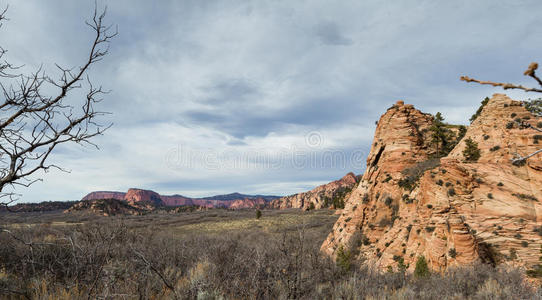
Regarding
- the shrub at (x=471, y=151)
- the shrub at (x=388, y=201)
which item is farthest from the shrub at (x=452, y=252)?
the shrub at (x=388, y=201)

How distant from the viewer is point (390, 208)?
2208 cm

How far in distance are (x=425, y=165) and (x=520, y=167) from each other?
276 inches

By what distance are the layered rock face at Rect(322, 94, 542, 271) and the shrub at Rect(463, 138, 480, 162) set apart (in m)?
0.37

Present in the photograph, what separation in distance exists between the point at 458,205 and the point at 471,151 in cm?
524

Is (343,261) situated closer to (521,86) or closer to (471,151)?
(471,151)

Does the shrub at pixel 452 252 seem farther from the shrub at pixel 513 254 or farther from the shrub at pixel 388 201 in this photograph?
the shrub at pixel 388 201

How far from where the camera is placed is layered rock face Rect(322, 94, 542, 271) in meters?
13.7

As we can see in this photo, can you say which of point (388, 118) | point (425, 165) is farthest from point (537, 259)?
point (388, 118)

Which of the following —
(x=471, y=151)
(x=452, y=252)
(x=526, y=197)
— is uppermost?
(x=471, y=151)

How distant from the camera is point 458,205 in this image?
15.8m

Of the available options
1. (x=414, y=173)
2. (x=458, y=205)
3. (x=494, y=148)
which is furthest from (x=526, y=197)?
(x=414, y=173)

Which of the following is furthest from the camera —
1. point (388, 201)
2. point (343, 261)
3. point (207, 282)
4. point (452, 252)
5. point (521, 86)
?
point (388, 201)

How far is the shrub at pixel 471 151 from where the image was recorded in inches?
709

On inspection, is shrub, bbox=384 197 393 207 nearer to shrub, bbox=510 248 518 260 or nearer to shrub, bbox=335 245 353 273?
shrub, bbox=335 245 353 273
